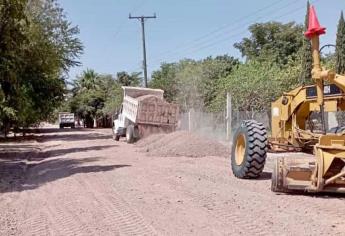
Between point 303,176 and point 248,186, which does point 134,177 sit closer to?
point 248,186

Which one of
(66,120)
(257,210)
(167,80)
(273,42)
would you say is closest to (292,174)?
(257,210)

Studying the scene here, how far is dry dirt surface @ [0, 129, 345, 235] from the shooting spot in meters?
7.31

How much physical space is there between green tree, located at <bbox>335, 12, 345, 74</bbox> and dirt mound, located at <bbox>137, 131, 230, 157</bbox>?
1831 centimetres

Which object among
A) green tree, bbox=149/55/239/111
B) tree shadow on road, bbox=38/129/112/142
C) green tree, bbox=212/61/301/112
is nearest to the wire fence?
green tree, bbox=212/61/301/112

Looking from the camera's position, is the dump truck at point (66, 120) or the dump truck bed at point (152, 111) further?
the dump truck at point (66, 120)

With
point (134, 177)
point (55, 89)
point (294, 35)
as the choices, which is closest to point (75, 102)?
point (294, 35)

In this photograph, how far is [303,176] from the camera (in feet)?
31.7

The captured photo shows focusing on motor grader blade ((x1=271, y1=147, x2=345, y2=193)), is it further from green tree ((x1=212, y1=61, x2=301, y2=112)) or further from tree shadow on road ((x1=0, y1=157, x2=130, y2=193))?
green tree ((x1=212, y1=61, x2=301, y2=112))

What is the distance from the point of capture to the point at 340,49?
128ft

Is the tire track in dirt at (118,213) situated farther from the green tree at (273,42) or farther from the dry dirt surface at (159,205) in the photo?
the green tree at (273,42)

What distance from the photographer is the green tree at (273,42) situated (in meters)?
63.6

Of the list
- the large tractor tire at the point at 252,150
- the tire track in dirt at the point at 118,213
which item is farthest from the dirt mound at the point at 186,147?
the tire track in dirt at the point at 118,213

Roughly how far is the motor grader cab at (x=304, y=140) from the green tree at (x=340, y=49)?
1008 inches

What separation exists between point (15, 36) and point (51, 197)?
1033 cm
